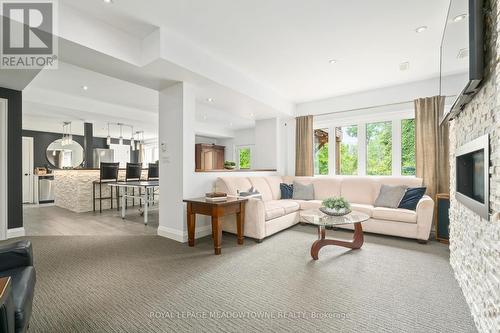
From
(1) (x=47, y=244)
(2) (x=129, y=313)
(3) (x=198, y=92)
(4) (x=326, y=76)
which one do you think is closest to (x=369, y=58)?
(4) (x=326, y=76)

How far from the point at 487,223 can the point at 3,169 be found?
18.3 feet

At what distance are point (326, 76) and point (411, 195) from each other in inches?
93.4

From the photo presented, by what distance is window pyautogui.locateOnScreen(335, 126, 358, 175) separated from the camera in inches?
201

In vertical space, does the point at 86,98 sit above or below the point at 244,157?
above

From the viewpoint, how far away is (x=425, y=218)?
132 inches

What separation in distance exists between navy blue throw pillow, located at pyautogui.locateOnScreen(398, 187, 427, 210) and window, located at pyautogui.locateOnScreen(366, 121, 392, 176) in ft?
3.14

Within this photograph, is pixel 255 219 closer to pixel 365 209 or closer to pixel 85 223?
pixel 365 209

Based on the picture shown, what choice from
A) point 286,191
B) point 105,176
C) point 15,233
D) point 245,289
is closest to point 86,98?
point 105,176

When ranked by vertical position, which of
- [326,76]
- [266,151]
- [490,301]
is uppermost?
[326,76]

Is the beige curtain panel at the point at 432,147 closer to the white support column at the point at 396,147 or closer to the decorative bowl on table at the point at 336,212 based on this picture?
the white support column at the point at 396,147

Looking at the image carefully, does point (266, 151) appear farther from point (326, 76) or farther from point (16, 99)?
point (16, 99)

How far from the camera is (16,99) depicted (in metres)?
3.77

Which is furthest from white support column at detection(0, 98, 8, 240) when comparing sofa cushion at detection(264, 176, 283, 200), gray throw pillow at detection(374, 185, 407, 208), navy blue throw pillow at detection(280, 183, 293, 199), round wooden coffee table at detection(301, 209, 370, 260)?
gray throw pillow at detection(374, 185, 407, 208)

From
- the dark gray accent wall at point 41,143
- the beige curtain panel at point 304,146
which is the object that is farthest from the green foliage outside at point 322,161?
the dark gray accent wall at point 41,143
